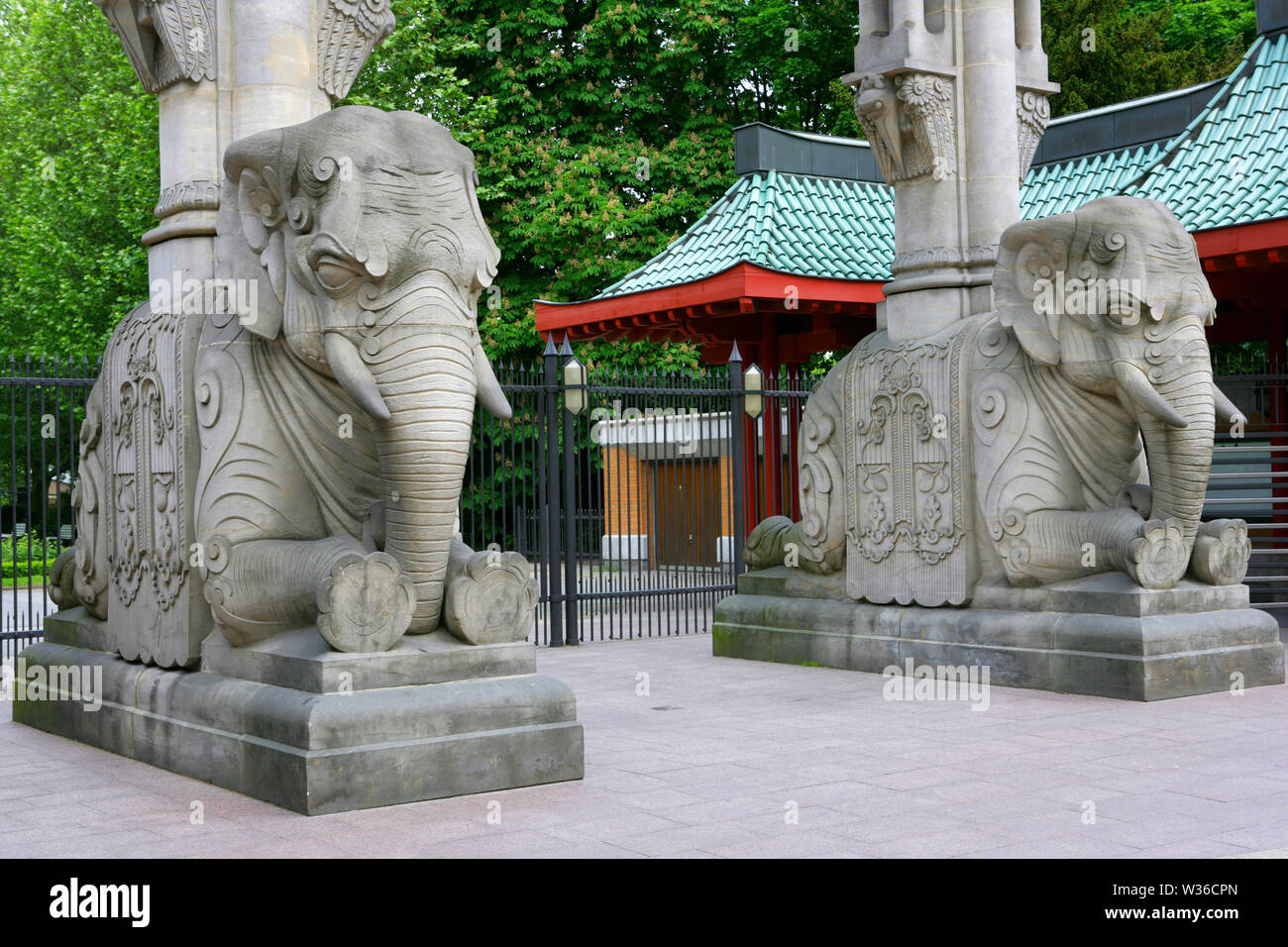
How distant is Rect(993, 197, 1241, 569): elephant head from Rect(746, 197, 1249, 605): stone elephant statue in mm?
11

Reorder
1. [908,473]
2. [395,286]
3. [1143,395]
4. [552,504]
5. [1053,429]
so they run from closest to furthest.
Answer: [395,286] < [1143,395] < [1053,429] < [908,473] < [552,504]

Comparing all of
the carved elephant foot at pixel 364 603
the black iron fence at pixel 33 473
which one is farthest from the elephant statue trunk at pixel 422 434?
the black iron fence at pixel 33 473

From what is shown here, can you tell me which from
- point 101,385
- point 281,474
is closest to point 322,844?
point 281,474

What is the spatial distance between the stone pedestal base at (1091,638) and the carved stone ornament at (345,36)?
5.06m

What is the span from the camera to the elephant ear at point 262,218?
617 centimetres

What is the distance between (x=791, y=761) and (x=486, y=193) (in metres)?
20.3

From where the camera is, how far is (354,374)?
19.2 feet

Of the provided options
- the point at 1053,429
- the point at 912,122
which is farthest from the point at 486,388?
the point at 912,122

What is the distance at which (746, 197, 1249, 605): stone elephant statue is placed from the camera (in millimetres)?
8328

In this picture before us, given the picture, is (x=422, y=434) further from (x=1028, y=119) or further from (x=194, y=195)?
(x=1028, y=119)

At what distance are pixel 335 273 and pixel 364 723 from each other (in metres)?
1.88

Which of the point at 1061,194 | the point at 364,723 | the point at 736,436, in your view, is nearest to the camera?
the point at 364,723

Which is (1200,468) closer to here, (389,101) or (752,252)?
(752,252)

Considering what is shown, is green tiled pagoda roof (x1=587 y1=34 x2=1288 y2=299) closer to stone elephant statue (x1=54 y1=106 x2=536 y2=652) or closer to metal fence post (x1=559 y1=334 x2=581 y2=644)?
metal fence post (x1=559 y1=334 x2=581 y2=644)
